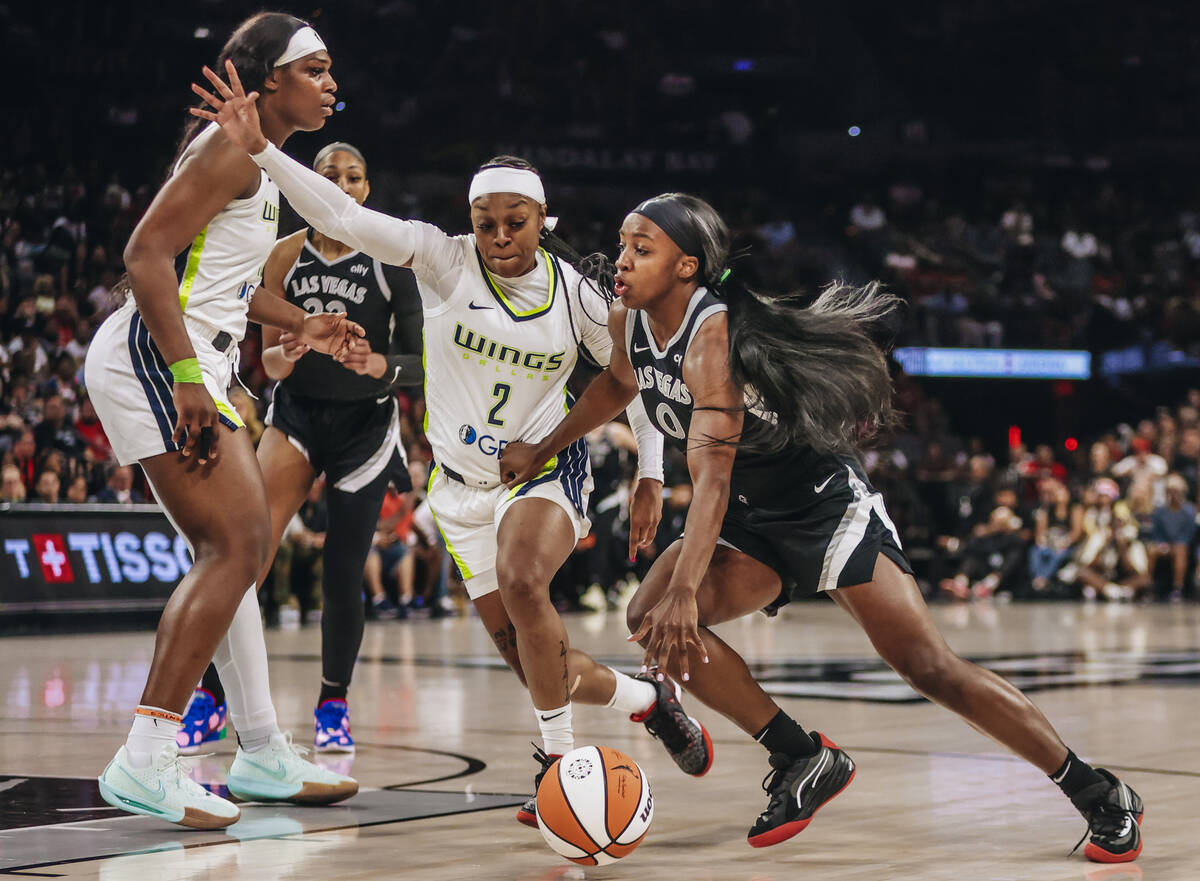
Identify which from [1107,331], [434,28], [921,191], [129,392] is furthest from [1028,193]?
[129,392]

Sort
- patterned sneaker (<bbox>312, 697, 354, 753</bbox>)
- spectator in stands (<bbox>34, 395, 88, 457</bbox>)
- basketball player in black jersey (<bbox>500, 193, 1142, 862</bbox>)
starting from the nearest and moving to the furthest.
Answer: basketball player in black jersey (<bbox>500, 193, 1142, 862</bbox>), patterned sneaker (<bbox>312, 697, 354, 753</bbox>), spectator in stands (<bbox>34, 395, 88, 457</bbox>)

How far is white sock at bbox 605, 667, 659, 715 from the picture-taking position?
15.7 ft

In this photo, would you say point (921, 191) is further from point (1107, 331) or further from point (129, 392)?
point (129, 392)

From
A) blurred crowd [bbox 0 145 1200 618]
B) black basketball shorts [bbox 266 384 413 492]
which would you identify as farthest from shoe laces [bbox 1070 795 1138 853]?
blurred crowd [bbox 0 145 1200 618]

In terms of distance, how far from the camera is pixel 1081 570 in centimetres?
1781

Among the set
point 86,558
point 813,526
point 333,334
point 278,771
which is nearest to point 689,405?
point 813,526

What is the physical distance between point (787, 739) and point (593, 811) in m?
0.76

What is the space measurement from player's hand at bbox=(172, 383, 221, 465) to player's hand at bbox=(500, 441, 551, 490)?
88cm

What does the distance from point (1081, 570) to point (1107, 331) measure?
7.21 m

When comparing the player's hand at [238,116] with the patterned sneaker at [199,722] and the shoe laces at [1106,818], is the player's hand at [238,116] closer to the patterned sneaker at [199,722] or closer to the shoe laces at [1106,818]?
the patterned sneaker at [199,722]

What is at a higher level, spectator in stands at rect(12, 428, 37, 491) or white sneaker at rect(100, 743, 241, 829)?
spectator in stands at rect(12, 428, 37, 491)

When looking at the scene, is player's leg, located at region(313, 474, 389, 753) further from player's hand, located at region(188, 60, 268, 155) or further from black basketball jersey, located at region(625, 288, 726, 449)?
player's hand, located at region(188, 60, 268, 155)

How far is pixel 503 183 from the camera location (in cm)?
468

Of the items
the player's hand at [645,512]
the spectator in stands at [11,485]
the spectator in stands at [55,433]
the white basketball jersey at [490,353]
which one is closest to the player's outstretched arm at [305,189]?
the white basketball jersey at [490,353]
